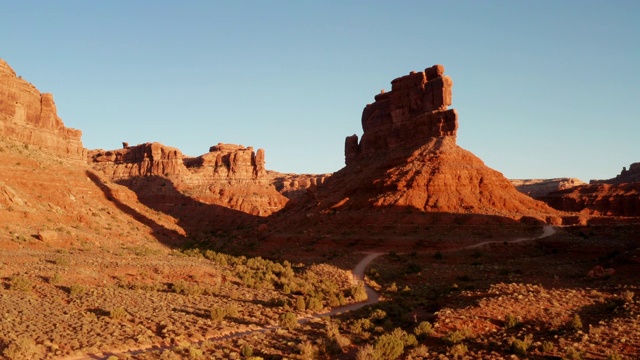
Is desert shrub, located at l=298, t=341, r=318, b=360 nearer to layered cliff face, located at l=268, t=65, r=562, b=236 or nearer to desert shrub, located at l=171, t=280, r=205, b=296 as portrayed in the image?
desert shrub, located at l=171, t=280, r=205, b=296

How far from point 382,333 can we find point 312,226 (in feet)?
127

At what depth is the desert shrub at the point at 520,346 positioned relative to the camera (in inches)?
532

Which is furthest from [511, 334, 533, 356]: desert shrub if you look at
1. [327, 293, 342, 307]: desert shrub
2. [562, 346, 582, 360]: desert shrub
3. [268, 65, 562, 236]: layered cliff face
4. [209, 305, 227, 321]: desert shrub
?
[268, 65, 562, 236]: layered cliff face

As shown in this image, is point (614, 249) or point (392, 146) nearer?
point (614, 249)

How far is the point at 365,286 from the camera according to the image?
29.9 metres

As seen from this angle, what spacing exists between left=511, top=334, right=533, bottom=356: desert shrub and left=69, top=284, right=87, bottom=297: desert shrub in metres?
18.7

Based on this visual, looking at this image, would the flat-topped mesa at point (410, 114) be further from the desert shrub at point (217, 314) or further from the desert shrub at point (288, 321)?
the desert shrub at point (217, 314)

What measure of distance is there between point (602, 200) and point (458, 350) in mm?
79912

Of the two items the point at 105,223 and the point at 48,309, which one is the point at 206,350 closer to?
the point at 48,309

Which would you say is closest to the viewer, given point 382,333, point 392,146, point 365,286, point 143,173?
point 382,333

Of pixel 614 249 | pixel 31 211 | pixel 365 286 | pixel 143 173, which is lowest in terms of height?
pixel 365 286

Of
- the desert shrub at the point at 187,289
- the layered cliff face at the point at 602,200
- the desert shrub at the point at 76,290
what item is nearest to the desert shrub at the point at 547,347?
the desert shrub at the point at 187,289

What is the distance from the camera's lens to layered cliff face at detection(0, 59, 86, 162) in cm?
5209

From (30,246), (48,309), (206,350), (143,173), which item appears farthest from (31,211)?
(143,173)
